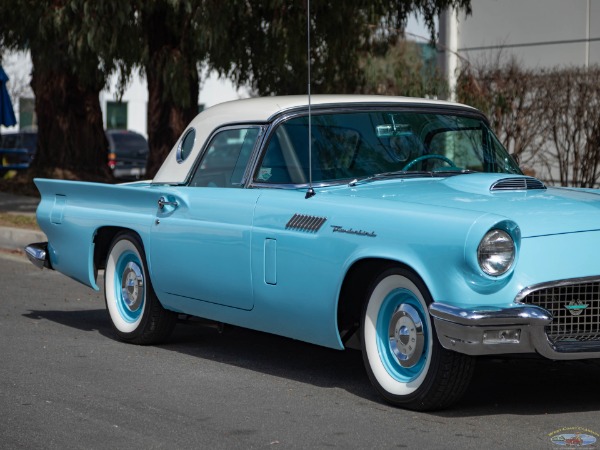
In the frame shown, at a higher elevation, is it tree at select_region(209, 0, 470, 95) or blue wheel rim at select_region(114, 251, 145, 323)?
tree at select_region(209, 0, 470, 95)

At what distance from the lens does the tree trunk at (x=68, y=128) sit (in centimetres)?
1970

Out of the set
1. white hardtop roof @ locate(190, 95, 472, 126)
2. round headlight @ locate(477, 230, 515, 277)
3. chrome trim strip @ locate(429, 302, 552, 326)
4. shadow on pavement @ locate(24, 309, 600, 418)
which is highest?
white hardtop roof @ locate(190, 95, 472, 126)

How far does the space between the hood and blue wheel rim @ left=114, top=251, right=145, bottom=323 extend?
1890 mm

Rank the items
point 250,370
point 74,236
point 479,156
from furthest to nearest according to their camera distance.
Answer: point 74,236 → point 479,156 → point 250,370

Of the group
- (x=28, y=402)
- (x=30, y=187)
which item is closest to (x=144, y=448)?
(x=28, y=402)

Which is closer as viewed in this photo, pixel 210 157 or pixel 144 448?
pixel 144 448

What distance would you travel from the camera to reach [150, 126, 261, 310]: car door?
22.0 feet

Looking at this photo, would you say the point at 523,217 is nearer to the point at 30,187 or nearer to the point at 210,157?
the point at 210,157

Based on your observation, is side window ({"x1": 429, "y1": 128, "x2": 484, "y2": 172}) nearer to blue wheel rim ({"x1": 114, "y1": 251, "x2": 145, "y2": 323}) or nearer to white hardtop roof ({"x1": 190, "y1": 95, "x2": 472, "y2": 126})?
white hardtop roof ({"x1": 190, "y1": 95, "x2": 472, "y2": 126})

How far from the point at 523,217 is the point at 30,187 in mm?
15800

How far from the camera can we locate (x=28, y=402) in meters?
6.05

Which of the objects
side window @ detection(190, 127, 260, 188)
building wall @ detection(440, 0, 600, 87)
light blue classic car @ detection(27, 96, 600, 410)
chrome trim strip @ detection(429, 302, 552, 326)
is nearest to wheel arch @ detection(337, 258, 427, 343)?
light blue classic car @ detection(27, 96, 600, 410)

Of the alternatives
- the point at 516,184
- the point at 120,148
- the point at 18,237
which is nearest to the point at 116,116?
the point at 120,148

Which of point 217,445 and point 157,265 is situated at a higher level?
point 157,265
